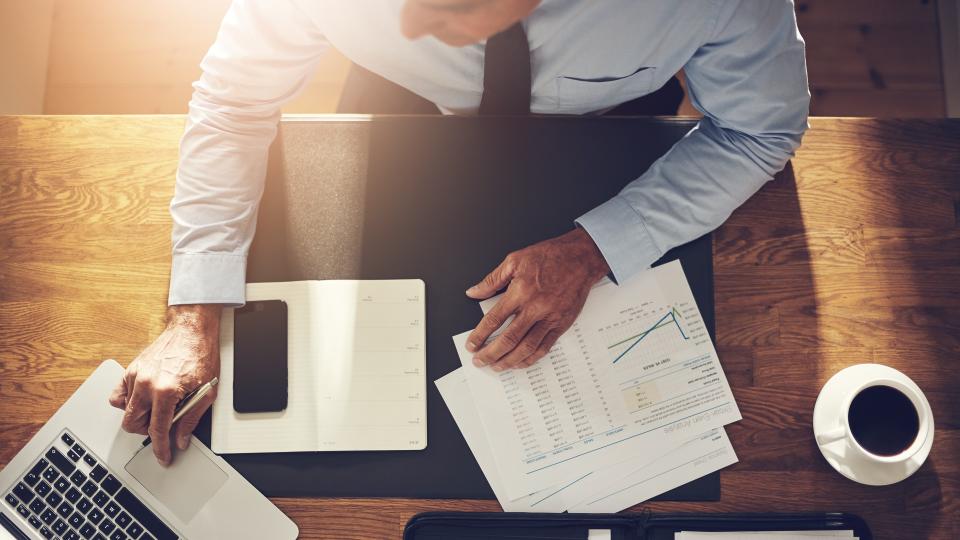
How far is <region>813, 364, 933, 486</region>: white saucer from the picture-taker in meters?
0.85

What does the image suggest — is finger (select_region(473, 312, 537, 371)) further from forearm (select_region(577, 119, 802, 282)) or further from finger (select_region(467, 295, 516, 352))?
forearm (select_region(577, 119, 802, 282))

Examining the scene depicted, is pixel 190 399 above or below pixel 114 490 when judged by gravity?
above

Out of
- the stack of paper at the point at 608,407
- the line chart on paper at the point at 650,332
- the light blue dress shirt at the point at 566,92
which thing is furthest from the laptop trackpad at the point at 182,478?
the line chart on paper at the point at 650,332

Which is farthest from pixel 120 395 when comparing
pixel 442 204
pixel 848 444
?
pixel 848 444

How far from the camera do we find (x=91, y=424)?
3.12 ft

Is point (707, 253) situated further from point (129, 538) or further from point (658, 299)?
point (129, 538)

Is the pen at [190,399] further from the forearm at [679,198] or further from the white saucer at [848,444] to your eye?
the white saucer at [848,444]

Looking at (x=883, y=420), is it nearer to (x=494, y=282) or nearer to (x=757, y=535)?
(x=757, y=535)

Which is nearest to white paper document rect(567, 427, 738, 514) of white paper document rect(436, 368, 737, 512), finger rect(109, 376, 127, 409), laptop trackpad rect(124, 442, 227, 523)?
white paper document rect(436, 368, 737, 512)

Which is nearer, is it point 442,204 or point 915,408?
point 915,408

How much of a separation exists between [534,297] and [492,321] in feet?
0.21

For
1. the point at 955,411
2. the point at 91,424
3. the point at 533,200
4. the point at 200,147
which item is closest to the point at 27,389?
the point at 91,424

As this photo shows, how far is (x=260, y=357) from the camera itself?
3.13 feet

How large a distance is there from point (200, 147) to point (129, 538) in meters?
0.52
